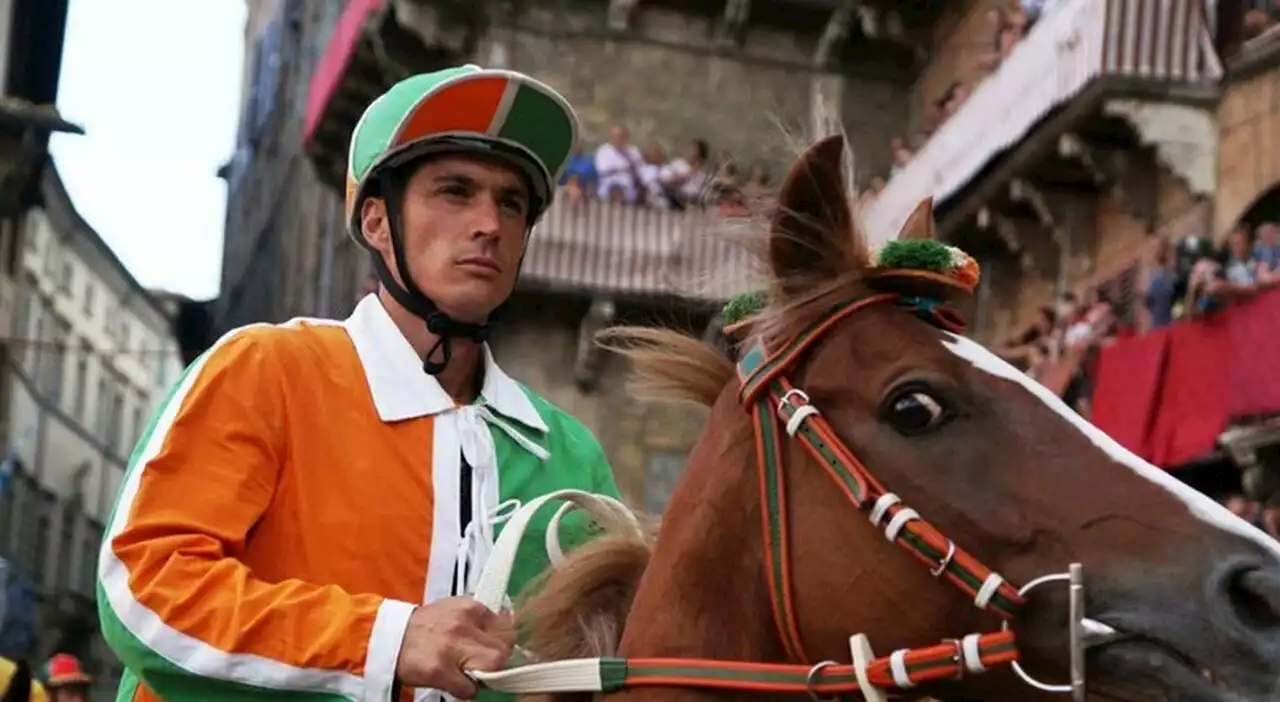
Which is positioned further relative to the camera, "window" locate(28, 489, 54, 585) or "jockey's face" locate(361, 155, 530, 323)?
"window" locate(28, 489, 54, 585)

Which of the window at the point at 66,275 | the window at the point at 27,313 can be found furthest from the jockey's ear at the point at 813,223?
the window at the point at 66,275

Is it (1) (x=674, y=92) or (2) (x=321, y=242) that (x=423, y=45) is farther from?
(2) (x=321, y=242)

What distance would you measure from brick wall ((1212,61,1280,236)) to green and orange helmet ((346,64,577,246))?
9988mm

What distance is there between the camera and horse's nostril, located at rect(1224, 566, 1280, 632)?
1862 mm

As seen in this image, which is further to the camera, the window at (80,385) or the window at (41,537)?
the window at (80,385)

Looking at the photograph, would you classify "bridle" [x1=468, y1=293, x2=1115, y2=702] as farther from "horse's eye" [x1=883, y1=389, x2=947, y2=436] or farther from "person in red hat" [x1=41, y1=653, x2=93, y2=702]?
"person in red hat" [x1=41, y1=653, x2=93, y2=702]

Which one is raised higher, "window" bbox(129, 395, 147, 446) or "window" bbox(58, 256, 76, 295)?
"window" bbox(58, 256, 76, 295)

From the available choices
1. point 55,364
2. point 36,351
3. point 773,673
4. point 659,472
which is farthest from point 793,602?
point 55,364

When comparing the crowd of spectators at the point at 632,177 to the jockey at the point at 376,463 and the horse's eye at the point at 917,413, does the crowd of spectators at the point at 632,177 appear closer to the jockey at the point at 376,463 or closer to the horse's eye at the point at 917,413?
the jockey at the point at 376,463

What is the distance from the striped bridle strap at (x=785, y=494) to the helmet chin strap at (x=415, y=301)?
680mm

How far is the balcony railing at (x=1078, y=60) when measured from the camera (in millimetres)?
12102

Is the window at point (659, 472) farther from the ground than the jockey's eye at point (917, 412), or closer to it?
closer to it

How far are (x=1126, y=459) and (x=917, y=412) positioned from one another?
28cm

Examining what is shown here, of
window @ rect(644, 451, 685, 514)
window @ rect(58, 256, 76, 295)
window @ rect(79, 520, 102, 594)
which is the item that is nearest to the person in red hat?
window @ rect(644, 451, 685, 514)
